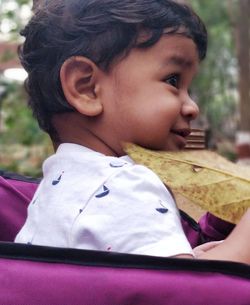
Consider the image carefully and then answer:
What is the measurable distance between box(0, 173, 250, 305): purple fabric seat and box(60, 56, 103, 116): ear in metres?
0.37

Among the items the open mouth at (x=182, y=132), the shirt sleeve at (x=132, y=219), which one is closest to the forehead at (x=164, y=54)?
the open mouth at (x=182, y=132)

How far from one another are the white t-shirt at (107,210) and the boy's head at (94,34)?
144mm

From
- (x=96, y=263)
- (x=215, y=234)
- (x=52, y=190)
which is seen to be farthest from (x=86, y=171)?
(x=215, y=234)

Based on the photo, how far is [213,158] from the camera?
1.26 meters

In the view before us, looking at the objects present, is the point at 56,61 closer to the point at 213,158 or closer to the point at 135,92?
the point at 135,92

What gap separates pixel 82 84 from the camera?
130 cm

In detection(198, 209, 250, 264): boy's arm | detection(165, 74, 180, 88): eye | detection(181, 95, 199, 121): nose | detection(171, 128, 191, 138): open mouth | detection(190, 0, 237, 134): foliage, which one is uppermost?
detection(165, 74, 180, 88): eye

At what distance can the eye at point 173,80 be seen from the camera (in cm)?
128

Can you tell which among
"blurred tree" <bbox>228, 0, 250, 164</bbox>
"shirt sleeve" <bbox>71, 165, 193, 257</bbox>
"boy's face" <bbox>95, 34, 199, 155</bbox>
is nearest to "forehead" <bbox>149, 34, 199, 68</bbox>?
"boy's face" <bbox>95, 34, 199, 155</bbox>

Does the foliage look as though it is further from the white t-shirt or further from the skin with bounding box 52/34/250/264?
the white t-shirt

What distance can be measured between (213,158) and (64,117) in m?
0.30

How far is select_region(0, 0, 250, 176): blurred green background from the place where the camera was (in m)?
5.29

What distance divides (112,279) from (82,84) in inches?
18.4

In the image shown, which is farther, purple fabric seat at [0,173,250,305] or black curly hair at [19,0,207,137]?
black curly hair at [19,0,207,137]
